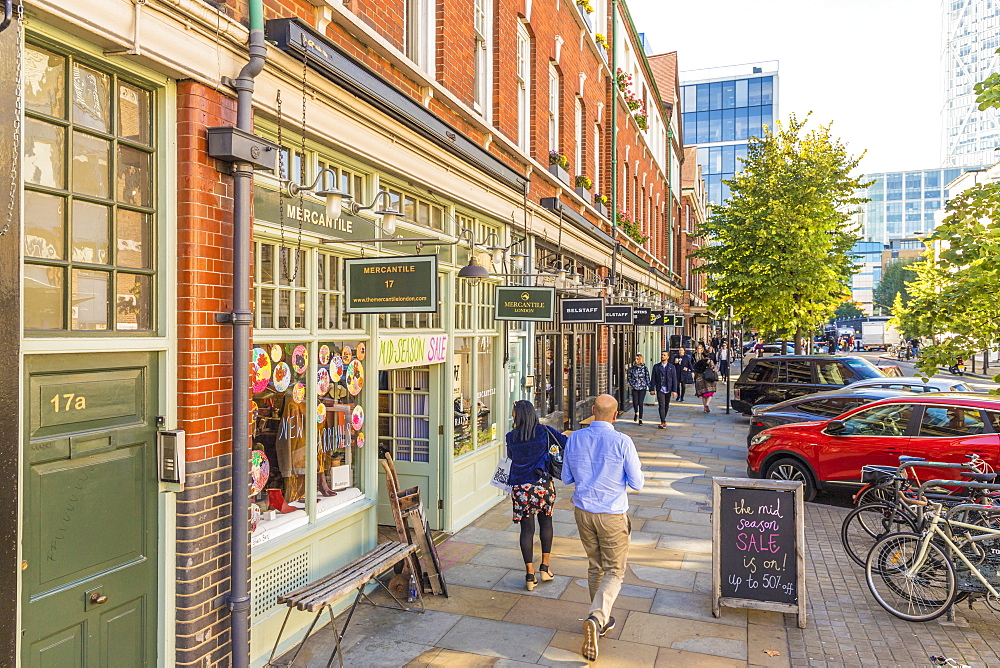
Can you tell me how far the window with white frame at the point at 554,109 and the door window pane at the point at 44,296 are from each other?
10585 mm

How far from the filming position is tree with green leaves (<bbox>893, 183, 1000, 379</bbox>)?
20.5 feet

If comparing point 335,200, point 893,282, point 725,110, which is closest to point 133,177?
point 335,200

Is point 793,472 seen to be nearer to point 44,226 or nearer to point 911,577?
point 911,577

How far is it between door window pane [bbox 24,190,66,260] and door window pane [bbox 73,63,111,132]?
0.46 metres

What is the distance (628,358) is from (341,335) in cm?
1671

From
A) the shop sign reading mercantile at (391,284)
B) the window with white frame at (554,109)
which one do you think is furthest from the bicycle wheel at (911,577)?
the window with white frame at (554,109)

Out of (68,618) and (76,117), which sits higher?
(76,117)

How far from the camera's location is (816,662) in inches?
206

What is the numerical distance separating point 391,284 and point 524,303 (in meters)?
4.07

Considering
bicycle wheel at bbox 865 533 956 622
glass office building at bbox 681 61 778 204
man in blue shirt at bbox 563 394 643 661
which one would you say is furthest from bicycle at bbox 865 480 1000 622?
glass office building at bbox 681 61 778 204

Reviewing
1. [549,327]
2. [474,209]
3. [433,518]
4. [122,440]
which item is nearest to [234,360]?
[122,440]

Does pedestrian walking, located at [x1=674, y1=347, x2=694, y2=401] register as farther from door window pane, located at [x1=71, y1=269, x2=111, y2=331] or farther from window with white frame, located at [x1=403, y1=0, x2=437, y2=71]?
door window pane, located at [x1=71, y1=269, x2=111, y2=331]

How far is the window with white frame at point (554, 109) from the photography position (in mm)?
13195

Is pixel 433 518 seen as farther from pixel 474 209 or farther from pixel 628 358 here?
pixel 628 358
